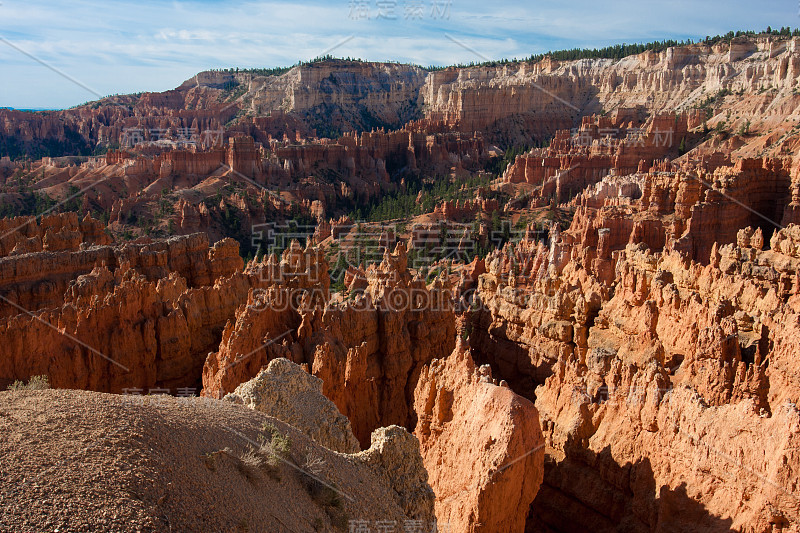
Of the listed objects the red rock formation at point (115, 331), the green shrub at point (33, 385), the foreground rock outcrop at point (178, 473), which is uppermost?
the foreground rock outcrop at point (178, 473)

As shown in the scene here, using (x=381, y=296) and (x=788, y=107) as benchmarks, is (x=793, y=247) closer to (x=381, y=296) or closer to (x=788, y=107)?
(x=381, y=296)

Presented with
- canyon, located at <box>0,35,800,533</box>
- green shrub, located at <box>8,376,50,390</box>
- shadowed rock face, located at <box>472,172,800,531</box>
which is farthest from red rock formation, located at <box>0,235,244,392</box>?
shadowed rock face, located at <box>472,172,800,531</box>

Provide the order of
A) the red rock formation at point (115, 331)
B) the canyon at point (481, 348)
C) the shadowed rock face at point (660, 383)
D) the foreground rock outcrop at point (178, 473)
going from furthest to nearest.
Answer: the red rock formation at point (115, 331), the shadowed rock face at point (660, 383), the canyon at point (481, 348), the foreground rock outcrop at point (178, 473)

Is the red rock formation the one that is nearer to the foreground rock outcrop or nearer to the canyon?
the canyon

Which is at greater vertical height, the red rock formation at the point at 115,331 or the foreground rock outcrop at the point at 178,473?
the foreground rock outcrop at the point at 178,473

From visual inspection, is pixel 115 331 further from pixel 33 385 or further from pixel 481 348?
pixel 481 348

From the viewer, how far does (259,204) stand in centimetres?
6519

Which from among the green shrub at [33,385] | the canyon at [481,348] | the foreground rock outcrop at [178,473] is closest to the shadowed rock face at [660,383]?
the canyon at [481,348]

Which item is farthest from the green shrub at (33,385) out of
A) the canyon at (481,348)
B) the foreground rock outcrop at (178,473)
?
the foreground rock outcrop at (178,473)

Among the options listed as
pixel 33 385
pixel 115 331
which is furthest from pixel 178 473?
pixel 115 331

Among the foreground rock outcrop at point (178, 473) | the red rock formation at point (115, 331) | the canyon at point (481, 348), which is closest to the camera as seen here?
the foreground rock outcrop at point (178, 473)

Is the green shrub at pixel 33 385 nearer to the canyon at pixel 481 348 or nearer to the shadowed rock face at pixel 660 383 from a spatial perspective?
the canyon at pixel 481 348

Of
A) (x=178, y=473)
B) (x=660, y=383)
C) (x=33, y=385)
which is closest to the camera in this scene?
(x=178, y=473)

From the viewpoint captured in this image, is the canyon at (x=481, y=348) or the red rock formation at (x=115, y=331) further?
the red rock formation at (x=115, y=331)
